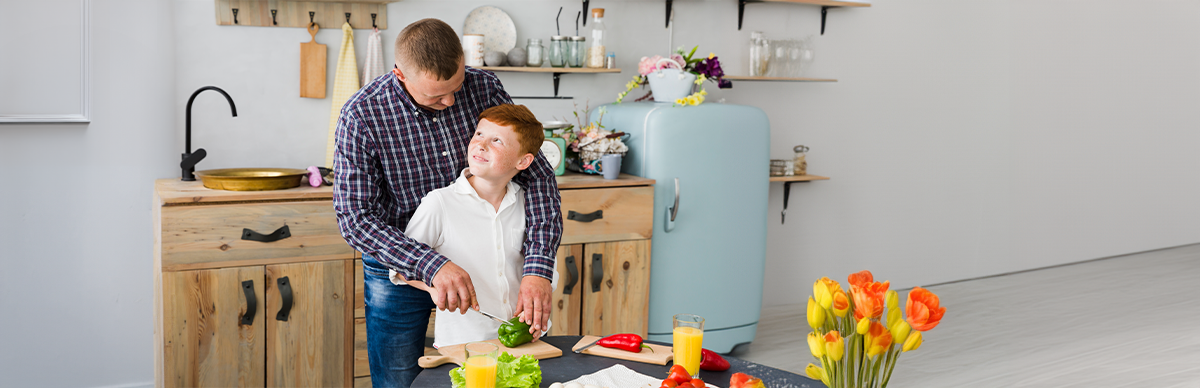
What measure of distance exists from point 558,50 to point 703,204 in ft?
2.81

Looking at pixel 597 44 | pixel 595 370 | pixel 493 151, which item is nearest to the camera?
pixel 595 370

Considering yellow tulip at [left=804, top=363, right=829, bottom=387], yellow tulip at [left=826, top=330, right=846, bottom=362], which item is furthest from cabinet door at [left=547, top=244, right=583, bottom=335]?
yellow tulip at [left=826, top=330, right=846, bottom=362]

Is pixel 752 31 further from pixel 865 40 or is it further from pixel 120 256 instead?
pixel 120 256

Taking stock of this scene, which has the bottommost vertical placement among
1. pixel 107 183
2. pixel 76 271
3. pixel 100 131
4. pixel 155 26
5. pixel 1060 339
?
pixel 1060 339

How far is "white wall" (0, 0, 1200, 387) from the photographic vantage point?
2.96m

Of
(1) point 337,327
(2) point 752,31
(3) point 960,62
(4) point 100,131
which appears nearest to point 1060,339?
(3) point 960,62

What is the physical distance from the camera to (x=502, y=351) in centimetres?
157

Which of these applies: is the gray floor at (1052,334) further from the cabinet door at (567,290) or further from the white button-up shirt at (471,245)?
the white button-up shirt at (471,245)

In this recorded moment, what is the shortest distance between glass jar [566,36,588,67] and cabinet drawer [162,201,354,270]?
122 centimetres

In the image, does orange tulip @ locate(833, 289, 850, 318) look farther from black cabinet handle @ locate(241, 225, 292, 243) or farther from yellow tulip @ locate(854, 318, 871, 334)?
black cabinet handle @ locate(241, 225, 292, 243)

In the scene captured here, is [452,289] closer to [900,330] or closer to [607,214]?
[900,330]

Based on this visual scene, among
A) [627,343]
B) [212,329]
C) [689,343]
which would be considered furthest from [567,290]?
[689,343]

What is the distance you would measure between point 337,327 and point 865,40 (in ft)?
9.75

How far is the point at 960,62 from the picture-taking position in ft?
15.4
